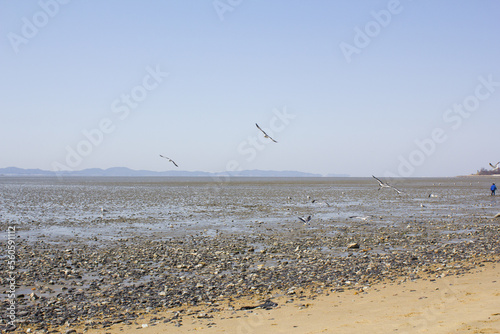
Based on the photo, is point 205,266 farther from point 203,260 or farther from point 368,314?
point 368,314

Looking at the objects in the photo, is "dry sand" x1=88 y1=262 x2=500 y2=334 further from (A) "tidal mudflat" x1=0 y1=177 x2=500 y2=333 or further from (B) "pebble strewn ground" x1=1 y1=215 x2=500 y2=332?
(B) "pebble strewn ground" x1=1 y1=215 x2=500 y2=332

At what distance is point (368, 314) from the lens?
9.73m

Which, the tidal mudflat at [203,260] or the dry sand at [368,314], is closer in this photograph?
the dry sand at [368,314]

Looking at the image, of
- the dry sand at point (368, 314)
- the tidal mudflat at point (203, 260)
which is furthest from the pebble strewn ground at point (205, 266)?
the dry sand at point (368, 314)

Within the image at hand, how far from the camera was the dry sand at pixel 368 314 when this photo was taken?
8500 mm

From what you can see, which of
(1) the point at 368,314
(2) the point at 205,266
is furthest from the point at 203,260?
(1) the point at 368,314

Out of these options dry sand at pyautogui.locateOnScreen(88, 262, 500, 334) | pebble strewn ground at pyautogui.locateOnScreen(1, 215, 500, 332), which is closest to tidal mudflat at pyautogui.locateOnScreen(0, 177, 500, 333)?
pebble strewn ground at pyautogui.locateOnScreen(1, 215, 500, 332)

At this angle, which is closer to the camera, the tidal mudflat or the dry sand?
the dry sand

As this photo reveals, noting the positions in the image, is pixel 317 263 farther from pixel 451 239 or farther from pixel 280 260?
pixel 451 239

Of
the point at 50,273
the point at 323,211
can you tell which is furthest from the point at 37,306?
the point at 323,211

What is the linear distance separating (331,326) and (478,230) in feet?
59.9

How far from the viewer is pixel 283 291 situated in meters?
12.0

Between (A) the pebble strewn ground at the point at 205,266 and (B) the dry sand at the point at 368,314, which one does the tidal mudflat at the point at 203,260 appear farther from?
(B) the dry sand at the point at 368,314

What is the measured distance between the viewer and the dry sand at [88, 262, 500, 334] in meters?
8.50
